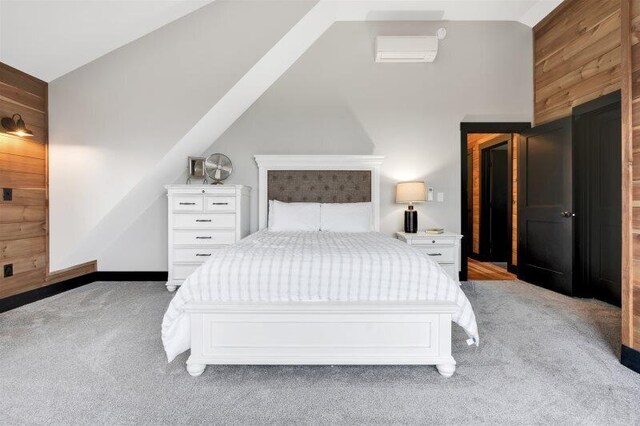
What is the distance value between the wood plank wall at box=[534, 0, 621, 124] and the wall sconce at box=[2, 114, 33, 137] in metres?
5.11

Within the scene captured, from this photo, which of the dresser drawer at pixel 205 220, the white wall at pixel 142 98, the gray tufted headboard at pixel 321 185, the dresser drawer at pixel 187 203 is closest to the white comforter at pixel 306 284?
the dresser drawer at pixel 205 220

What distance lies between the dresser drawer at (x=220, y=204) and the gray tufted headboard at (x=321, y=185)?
0.58 meters

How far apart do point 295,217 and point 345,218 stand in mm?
521

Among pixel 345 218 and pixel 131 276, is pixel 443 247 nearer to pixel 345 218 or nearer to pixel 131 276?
pixel 345 218

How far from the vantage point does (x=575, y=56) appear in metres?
3.19

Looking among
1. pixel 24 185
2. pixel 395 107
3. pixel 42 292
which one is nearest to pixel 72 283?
pixel 42 292

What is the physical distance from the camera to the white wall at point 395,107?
148 inches

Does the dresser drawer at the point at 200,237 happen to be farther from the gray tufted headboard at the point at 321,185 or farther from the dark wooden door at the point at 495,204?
the dark wooden door at the point at 495,204

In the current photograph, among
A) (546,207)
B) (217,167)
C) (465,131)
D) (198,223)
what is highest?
(465,131)

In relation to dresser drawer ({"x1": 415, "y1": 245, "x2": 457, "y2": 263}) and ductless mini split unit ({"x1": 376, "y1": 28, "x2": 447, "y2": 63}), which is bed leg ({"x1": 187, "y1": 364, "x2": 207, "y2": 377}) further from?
ductless mini split unit ({"x1": 376, "y1": 28, "x2": 447, "y2": 63})

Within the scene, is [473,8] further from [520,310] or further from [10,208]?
[10,208]

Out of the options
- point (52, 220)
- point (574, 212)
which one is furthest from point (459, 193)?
point (52, 220)

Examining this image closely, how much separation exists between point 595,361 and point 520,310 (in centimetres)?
89

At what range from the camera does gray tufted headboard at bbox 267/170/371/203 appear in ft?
12.2
